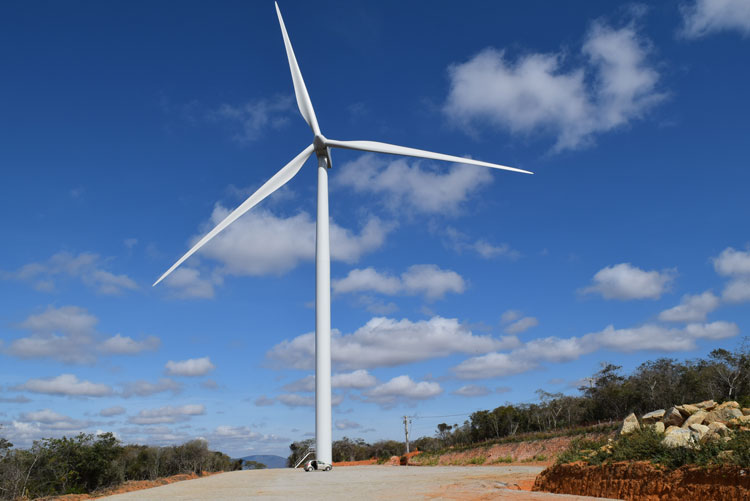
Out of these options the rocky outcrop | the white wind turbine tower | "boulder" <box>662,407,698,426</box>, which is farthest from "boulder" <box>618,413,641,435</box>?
the white wind turbine tower

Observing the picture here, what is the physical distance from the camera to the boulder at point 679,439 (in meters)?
15.1

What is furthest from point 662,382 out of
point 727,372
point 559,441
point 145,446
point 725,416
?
point 145,446

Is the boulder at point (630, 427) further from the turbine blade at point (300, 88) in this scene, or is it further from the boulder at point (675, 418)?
the turbine blade at point (300, 88)

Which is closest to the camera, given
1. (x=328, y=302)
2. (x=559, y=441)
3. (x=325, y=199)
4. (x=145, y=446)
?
(x=328, y=302)

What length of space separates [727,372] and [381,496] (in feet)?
156

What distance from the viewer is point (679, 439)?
15.5 meters

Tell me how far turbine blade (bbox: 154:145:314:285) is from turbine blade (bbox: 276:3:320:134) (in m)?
1.98

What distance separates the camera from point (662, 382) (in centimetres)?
5678

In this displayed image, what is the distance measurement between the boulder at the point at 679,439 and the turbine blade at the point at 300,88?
2819 centimetres

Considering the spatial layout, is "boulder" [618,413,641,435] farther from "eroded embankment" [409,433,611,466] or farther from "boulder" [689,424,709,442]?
"eroded embankment" [409,433,611,466]

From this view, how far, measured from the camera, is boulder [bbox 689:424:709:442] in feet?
50.5

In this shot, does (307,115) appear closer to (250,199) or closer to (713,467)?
(250,199)

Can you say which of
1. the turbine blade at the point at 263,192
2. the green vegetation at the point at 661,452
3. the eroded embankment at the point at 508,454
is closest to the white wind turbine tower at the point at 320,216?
the turbine blade at the point at 263,192

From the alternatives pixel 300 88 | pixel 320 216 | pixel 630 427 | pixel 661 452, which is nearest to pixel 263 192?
pixel 320 216
